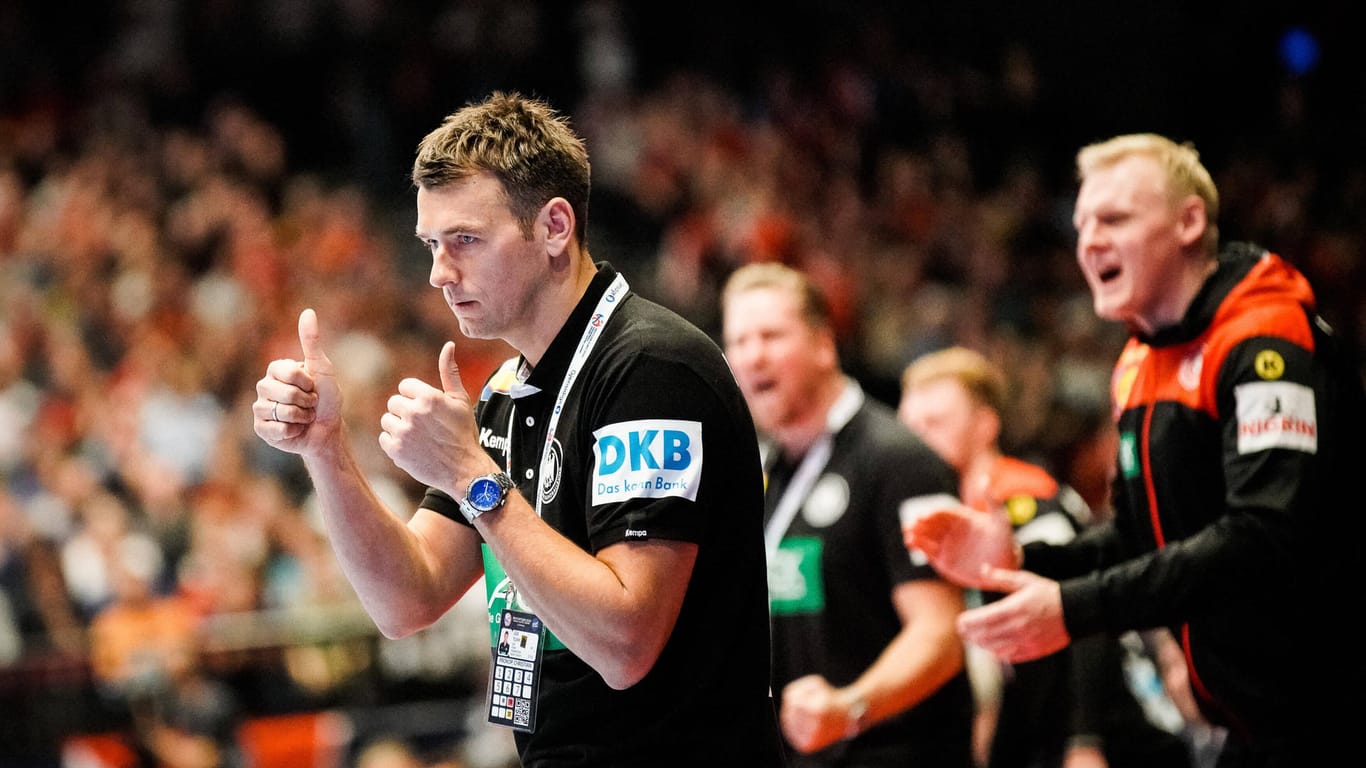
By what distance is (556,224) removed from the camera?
10.6 ft

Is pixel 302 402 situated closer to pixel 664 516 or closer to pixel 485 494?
pixel 485 494

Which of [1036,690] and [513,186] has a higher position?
[513,186]

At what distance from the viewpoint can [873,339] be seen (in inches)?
485

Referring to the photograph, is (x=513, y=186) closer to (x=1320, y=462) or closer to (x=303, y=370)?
(x=303, y=370)

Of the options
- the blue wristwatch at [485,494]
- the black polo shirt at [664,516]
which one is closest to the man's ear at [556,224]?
the black polo shirt at [664,516]

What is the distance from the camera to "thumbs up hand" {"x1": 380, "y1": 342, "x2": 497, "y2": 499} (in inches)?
116

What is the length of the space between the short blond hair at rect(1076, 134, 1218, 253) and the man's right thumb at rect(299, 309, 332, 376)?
2.21 metres

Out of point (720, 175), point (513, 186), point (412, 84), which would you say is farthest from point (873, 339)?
point (513, 186)

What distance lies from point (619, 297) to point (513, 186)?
32 centimetres

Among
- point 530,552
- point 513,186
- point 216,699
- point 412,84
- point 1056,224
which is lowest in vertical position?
point 216,699

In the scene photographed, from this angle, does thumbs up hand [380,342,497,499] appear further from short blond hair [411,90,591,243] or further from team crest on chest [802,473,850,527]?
team crest on chest [802,473,850,527]

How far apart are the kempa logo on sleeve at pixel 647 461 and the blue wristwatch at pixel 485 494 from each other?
19 centimetres

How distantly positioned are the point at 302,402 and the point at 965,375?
3.70 m

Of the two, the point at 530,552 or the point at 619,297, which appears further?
the point at 619,297
